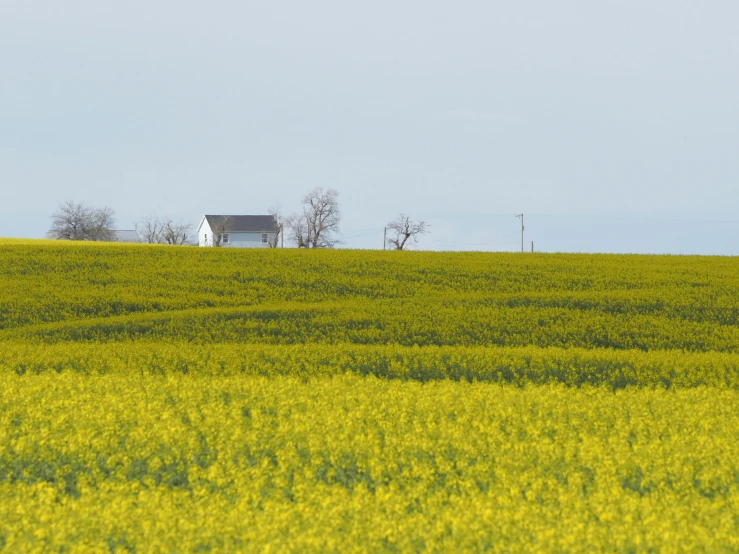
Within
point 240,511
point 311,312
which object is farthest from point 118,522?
point 311,312

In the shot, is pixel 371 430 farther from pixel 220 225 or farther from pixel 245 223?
pixel 245 223

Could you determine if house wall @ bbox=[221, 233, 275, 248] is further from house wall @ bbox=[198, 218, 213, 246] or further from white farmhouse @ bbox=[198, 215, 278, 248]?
house wall @ bbox=[198, 218, 213, 246]

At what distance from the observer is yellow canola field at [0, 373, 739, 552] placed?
21.4ft

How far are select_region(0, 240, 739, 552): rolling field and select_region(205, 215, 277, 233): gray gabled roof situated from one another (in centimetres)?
8885

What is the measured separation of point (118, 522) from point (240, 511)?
1.04 meters

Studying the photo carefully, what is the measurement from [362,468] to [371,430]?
128cm

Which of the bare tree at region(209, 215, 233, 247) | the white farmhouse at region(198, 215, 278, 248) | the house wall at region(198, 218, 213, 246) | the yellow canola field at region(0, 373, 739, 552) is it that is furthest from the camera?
the house wall at region(198, 218, 213, 246)

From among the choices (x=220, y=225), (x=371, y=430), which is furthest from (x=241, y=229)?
(x=371, y=430)

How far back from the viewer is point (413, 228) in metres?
99.1

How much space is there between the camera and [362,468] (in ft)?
28.9

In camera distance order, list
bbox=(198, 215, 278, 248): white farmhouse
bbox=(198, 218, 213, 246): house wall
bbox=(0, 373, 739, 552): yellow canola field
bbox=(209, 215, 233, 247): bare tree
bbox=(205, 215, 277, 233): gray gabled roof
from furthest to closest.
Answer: bbox=(198, 218, 213, 246): house wall, bbox=(205, 215, 277, 233): gray gabled roof, bbox=(198, 215, 278, 248): white farmhouse, bbox=(209, 215, 233, 247): bare tree, bbox=(0, 373, 739, 552): yellow canola field

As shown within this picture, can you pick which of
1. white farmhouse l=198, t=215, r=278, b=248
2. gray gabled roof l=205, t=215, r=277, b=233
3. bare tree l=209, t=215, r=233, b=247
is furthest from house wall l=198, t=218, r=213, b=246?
gray gabled roof l=205, t=215, r=277, b=233

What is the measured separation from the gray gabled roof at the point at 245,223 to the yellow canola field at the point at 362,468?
102718mm

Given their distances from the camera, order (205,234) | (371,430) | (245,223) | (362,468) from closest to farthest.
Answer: (362,468)
(371,430)
(245,223)
(205,234)
